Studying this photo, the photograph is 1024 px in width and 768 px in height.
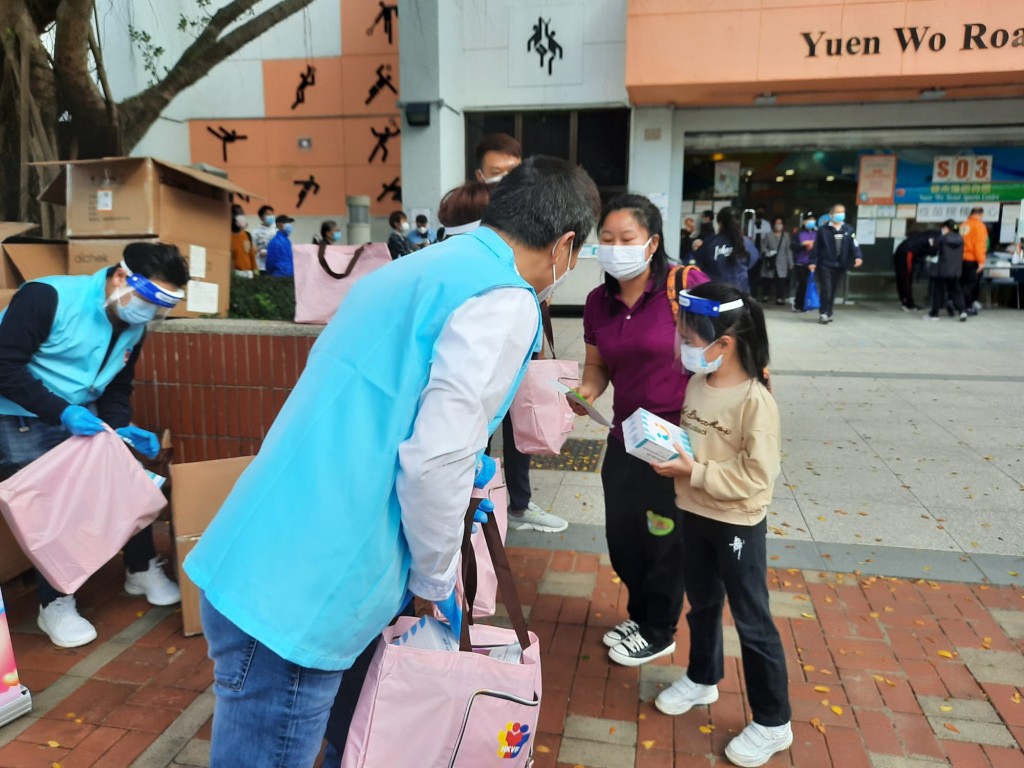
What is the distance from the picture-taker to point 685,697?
2.66 metres

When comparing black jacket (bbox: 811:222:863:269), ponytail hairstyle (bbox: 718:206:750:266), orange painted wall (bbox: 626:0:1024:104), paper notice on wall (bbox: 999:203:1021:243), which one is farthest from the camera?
paper notice on wall (bbox: 999:203:1021:243)

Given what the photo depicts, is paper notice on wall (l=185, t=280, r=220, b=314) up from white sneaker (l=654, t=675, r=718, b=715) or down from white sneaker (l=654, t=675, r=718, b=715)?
up

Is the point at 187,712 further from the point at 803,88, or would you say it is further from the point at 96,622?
the point at 803,88

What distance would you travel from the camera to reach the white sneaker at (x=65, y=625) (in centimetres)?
308

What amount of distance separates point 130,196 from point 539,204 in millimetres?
3670

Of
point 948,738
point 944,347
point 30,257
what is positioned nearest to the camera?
point 948,738

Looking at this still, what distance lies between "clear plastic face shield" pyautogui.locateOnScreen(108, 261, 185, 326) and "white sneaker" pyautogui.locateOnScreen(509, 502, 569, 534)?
217cm

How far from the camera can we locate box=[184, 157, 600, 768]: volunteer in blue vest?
1408 mm

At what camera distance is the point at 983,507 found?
4410 mm

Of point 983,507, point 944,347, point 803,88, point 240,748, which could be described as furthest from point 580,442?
point 803,88

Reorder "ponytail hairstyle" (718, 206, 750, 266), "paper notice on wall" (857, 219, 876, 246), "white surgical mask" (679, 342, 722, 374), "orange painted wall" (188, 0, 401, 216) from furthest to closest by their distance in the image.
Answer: "paper notice on wall" (857, 219, 876, 246) < "orange painted wall" (188, 0, 401, 216) < "ponytail hairstyle" (718, 206, 750, 266) < "white surgical mask" (679, 342, 722, 374)

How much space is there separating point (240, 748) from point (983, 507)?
4.44 metres

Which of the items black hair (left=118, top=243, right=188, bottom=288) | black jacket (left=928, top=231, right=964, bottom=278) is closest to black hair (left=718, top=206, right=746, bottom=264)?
black jacket (left=928, top=231, right=964, bottom=278)

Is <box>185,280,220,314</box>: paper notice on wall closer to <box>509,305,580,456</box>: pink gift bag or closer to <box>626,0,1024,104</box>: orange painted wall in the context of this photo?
<box>509,305,580,456</box>: pink gift bag
